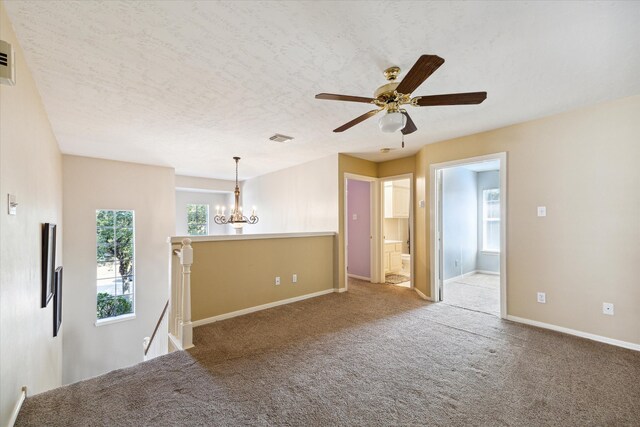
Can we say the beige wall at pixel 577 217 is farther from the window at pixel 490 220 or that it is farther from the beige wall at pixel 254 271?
the window at pixel 490 220

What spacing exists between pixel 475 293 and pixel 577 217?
89.6 inches

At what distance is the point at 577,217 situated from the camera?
3.05 meters

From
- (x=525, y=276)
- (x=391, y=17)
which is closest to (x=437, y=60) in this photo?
(x=391, y=17)

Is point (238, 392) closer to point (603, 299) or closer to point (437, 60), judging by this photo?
point (437, 60)

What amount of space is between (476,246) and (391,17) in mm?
6391

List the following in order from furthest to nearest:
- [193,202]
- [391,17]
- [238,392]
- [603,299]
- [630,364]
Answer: [193,202] < [603,299] < [630,364] < [238,392] < [391,17]

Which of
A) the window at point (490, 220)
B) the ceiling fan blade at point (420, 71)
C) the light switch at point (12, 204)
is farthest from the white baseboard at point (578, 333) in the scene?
the light switch at point (12, 204)

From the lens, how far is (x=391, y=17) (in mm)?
1693

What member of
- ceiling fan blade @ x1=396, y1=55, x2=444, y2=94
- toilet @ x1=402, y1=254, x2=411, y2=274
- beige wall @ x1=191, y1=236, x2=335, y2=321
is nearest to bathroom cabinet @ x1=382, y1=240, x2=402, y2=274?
toilet @ x1=402, y1=254, x2=411, y2=274

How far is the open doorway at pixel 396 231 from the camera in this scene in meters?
6.10

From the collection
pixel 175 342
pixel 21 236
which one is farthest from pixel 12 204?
pixel 175 342

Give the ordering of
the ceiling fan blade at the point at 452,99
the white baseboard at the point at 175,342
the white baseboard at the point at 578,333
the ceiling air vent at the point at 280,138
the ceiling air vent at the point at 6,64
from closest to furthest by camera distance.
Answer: the ceiling air vent at the point at 6,64 < the ceiling fan blade at the point at 452,99 < the white baseboard at the point at 578,333 < the white baseboard at the point at 175,342 < the ceiling air vent at the point at 280,138

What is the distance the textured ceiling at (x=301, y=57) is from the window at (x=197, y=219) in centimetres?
466

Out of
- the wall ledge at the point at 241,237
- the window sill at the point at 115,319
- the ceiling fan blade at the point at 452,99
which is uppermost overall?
the ceiling fan blade at the point at 452,99
